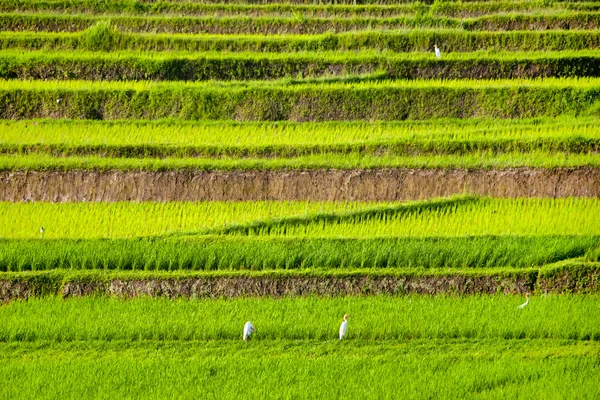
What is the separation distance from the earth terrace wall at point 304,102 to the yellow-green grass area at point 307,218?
348 cm

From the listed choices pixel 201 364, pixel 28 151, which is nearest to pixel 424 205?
pixel 201 364

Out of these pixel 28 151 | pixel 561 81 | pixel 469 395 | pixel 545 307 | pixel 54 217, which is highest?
pixel 561 81

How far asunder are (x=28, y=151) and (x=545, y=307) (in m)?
9.17

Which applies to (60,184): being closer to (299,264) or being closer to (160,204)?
(160,204)

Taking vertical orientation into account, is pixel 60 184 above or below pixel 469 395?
above

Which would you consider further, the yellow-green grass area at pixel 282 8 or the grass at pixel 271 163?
the yellow-green grass area at pixel 282 8

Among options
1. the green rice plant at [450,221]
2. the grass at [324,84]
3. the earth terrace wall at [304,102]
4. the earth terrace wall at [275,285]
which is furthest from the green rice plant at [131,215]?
the grass at [324,84]

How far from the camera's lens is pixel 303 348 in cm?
1281

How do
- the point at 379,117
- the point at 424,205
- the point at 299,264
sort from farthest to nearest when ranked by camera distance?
the point at 379,117 → the point at 424,205 → the point at 299,264

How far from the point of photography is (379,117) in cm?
1952

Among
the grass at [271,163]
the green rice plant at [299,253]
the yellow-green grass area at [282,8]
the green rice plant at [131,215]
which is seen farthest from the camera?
the yellow-green grass area at [282,8]

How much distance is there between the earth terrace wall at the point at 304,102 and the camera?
19.5m

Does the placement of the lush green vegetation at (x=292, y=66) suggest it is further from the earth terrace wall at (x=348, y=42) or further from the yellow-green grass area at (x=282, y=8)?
the yellow-green grass area at (x=282, y=8)

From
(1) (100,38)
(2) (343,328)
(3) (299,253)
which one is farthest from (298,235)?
(1) (100,38)
